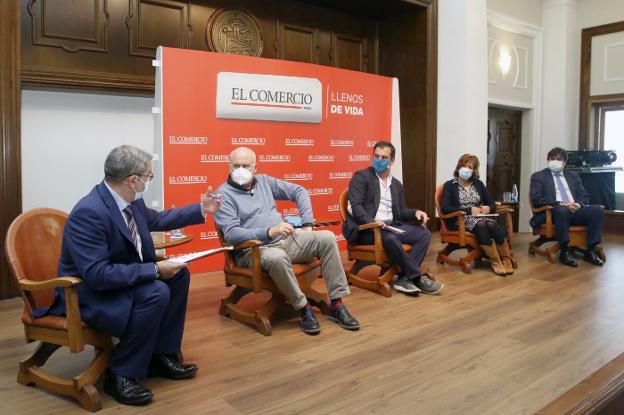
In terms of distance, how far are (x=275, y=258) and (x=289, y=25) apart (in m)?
3.98

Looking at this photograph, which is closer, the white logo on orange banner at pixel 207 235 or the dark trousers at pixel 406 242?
the dark trousers at pixel 406 242

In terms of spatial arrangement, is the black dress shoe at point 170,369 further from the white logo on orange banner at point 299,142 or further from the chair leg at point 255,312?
the white logo on orange banner at point 299,142

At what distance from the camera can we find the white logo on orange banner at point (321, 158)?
5309mm

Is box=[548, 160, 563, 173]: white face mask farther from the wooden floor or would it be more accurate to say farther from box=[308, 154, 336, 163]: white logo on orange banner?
box=[308, 154, 336, 163]: white logo on orange banner

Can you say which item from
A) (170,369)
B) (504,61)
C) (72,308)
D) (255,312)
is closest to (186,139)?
(255,312)

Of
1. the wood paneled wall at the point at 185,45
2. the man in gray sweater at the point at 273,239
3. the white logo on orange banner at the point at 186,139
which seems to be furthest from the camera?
the white logo on orange banner at the point at 186,139

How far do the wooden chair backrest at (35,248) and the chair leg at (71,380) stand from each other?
0.89 ft

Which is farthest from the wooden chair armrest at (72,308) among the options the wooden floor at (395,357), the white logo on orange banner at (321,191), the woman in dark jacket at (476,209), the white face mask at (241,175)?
the woman in dark jacket at (476,209)

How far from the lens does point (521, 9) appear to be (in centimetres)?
754

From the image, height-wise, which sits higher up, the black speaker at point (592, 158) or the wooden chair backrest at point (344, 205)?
the black speaker at point (592, 158)

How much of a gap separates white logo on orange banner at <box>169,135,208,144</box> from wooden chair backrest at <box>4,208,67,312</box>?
1900 mm

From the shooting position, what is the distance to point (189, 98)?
174 inches

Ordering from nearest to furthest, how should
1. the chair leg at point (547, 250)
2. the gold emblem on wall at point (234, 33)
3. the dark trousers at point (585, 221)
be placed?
the dark trousers at point (585, 221) < the chair leg at point (547, 250) < the gold emblem on wall at point (234, 33)

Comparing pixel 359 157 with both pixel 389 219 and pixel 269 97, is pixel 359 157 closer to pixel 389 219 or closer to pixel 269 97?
pixel 269 97
